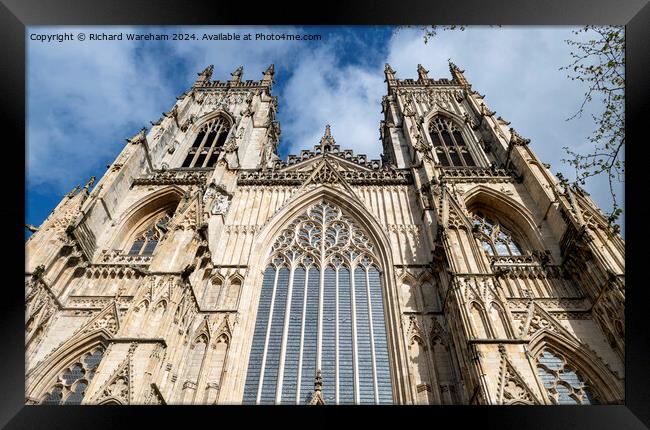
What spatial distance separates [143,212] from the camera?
17766 mm

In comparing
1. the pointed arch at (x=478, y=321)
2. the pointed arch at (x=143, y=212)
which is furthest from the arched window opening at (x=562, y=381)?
the pointed arch at (x=143, y=212)

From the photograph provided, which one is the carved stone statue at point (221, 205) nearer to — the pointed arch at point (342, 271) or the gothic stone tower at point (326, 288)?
the gothic stone tower at point (326, 288)

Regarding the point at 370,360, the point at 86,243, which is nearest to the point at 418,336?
the point at 370,360

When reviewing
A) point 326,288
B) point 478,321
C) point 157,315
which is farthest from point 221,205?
point 478,321

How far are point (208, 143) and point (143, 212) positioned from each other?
765 cm

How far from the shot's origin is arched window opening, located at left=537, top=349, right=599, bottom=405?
35.2 ft

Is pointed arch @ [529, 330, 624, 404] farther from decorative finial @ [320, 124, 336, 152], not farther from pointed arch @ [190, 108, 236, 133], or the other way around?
pointed arch @ [190, 108, 236, 133]

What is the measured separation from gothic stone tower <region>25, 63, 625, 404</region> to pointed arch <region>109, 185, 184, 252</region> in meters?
0.08

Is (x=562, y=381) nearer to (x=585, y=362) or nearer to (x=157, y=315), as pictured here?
(x=585, y=362)

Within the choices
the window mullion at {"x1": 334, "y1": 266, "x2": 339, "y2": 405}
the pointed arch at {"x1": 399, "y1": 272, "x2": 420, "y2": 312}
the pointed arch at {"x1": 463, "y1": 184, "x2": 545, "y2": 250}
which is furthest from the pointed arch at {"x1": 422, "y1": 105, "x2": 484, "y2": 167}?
the window mullion at {"x1": 334, "y1": 266, "x2": 339, "y2": 405}

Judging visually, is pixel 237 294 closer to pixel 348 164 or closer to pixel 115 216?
pixel 115 216

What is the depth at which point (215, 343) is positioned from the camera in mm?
12086
